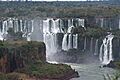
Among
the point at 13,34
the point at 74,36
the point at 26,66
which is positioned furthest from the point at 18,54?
the point at 13,34

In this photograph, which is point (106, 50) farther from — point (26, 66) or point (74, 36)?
point (26, 66)

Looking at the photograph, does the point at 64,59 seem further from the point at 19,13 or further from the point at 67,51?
the point at 19,13

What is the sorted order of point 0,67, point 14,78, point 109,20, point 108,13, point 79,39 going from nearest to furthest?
point 14,78, point 0,67, point 79,39, point 109,20, point 108,13

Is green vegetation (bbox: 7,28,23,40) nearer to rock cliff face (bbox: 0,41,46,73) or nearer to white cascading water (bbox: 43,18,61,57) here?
white cascading water (bbox: 43,18,61,57)

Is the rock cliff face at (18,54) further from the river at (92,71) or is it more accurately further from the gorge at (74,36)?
the gorge at (74,36)

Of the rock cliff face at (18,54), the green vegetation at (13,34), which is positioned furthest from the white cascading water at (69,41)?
the rock cliff face at (18,54)

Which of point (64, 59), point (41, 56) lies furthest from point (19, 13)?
point (41, 56)

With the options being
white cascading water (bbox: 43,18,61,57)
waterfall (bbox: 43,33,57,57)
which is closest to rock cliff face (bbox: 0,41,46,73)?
white cascading water (bbox: 43,18,61,57)

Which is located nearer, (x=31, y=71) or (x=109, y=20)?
(x=31, y=71)
